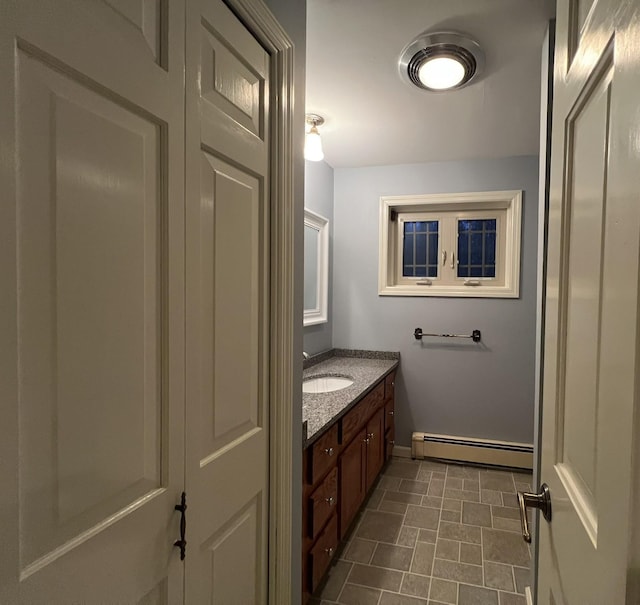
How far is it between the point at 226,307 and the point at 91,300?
41 centimetres

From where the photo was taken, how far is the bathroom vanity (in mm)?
1773

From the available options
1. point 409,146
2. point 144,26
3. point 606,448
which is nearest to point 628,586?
point 606,448

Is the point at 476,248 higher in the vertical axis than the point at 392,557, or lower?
higher

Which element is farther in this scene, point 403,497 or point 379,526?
point 403,497

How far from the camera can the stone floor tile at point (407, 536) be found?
2381mm

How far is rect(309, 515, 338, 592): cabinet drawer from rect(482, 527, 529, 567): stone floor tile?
853 millimetres

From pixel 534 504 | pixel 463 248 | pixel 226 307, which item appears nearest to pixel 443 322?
pixel 463 248

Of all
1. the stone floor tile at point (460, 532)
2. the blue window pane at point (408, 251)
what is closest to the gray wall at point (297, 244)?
the stone floor tile at point (460, 532)

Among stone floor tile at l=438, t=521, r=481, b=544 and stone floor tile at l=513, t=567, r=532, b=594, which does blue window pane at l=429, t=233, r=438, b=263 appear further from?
stone floor tile at l=513, t=567, r=532, b=594

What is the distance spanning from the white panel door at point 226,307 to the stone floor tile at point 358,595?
A: 0.87m

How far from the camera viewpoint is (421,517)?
2652mm

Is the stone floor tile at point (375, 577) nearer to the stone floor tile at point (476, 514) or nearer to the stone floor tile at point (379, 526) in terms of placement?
the stone floor tile at point (379, 526)

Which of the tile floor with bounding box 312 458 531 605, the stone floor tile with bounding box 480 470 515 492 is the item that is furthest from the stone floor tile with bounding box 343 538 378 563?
the stone floor tile with bounding box 480 470 515 492

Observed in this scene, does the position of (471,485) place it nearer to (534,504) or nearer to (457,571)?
(457,571)
